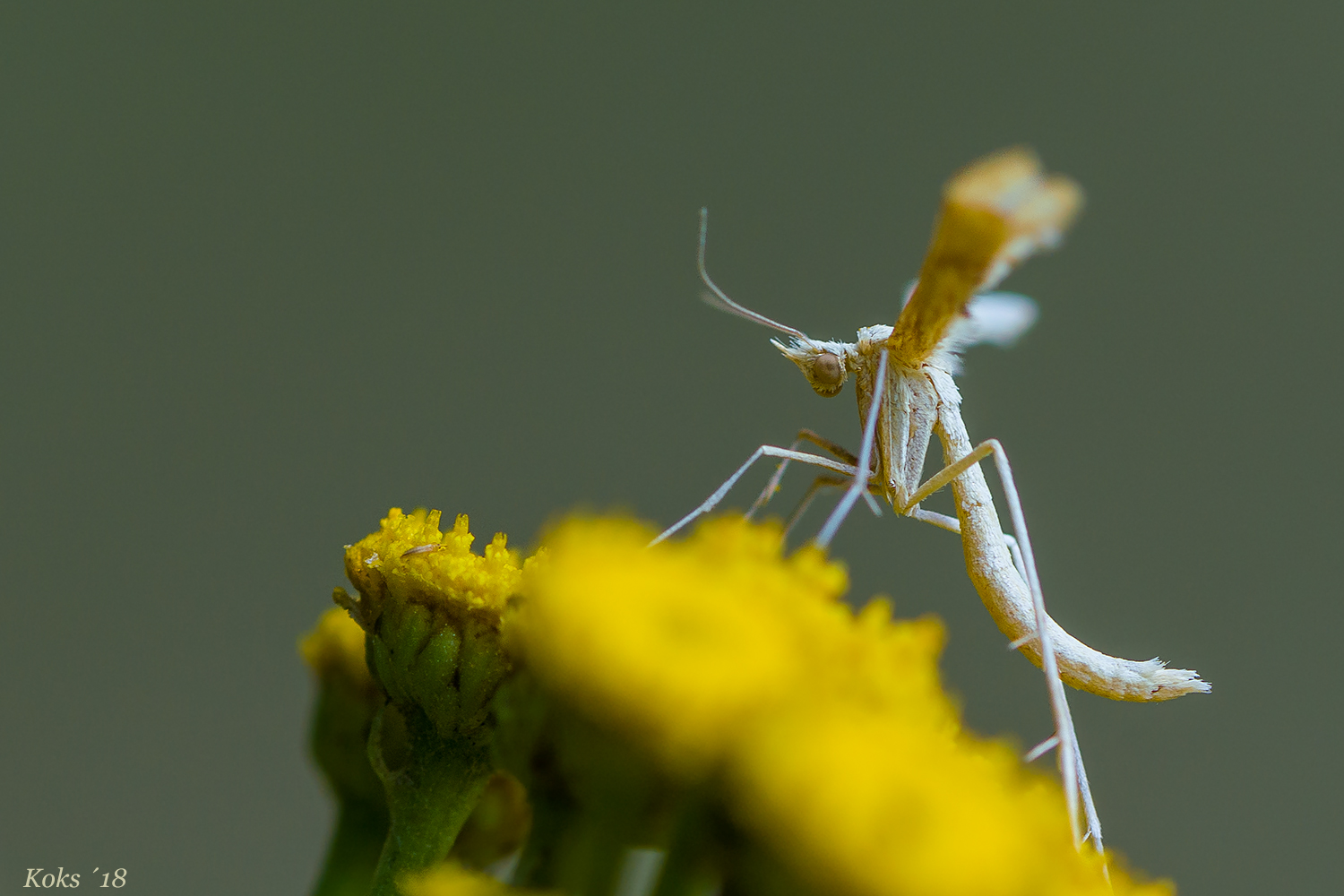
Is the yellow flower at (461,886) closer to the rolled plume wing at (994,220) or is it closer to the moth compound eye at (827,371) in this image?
the rolled plume wing at (994,220)

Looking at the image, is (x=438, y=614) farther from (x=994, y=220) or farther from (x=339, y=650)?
(x=994, y=220)

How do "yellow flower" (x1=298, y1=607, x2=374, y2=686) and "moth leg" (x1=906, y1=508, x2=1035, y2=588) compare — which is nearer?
"yellow flower" (x1=298, y1=607, x2=374, y2=686)

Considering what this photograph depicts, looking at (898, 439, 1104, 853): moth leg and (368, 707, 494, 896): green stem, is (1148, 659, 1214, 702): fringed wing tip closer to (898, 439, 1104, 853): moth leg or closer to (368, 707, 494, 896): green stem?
(898, 439, 1104, 853): moth leg

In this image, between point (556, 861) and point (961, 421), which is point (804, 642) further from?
point (961, 421)

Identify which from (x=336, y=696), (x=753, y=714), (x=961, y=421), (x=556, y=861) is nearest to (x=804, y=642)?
(x=753, y=714)

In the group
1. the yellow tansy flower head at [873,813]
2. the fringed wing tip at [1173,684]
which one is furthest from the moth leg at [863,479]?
the fringed wing tip at [1173,684]

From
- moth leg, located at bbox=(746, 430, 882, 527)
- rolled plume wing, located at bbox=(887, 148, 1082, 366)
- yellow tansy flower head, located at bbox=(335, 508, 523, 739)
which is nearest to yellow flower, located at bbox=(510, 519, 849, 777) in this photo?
yellow tansy flower head, located at bbox=(335, 508, 523, 739)

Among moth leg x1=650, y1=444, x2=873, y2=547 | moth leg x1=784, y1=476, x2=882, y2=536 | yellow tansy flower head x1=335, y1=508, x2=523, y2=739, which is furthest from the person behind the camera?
moth leg x1=784, y1=476, x2=882, y2=536
